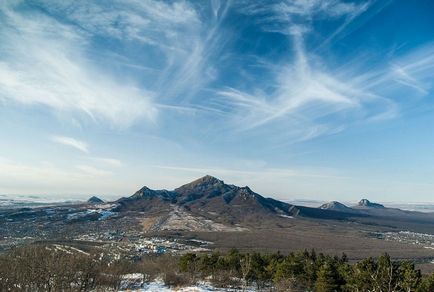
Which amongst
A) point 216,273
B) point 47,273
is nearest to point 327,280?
point 216,273

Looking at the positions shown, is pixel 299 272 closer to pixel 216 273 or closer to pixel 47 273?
pixel 216 273

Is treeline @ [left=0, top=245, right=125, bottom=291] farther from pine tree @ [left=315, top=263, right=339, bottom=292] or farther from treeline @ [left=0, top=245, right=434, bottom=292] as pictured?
pine tree @ [left=315, top=263, right=339, bottom=292]

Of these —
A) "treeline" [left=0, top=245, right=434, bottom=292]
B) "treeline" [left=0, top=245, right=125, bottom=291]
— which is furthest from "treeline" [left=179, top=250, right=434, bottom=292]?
"treeline" [left=0, top=245, right=125, bottom=291]

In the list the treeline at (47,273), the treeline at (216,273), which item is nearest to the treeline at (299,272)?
the treeline at (216,273)

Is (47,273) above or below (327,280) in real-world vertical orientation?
above

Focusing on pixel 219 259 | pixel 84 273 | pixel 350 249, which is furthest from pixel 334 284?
pixel 350 249

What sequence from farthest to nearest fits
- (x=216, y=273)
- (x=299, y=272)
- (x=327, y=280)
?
(x=216, y=273), (x=299, y=272), (x=327, y=280)

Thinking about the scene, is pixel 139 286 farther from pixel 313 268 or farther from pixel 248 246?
pixel 248 246

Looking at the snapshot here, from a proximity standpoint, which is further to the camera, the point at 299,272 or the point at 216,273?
the point at 216,273
